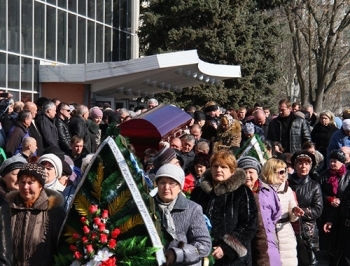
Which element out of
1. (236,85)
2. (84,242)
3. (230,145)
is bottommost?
(236,85)

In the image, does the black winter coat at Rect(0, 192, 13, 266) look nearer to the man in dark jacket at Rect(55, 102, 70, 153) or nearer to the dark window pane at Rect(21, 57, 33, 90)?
the man in dark jacket at Rect(55, 102, 70, 153)

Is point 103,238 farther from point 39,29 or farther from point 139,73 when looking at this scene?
point 39,29

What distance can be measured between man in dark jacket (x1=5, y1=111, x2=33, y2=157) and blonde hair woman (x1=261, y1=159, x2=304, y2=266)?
427 centimetres

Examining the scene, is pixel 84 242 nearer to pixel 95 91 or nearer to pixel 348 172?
pixel 348 172

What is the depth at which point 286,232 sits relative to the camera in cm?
935

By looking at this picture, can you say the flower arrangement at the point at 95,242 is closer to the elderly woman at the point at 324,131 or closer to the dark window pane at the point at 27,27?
the elderly woman at the point at 324,131

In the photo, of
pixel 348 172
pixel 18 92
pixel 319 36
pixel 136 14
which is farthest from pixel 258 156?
pixel 319 36

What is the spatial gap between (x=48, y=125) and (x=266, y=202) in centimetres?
603

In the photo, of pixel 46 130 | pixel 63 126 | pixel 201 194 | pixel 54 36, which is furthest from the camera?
pixel 54 36

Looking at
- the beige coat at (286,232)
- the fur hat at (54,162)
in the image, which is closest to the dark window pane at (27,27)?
the beige coat at (286,232)

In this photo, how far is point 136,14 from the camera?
3672 centimetres

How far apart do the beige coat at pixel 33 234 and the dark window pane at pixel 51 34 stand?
74.0 ft

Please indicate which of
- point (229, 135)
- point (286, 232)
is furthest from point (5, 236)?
point (229, 135)

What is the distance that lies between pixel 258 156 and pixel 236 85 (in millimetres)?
24177
